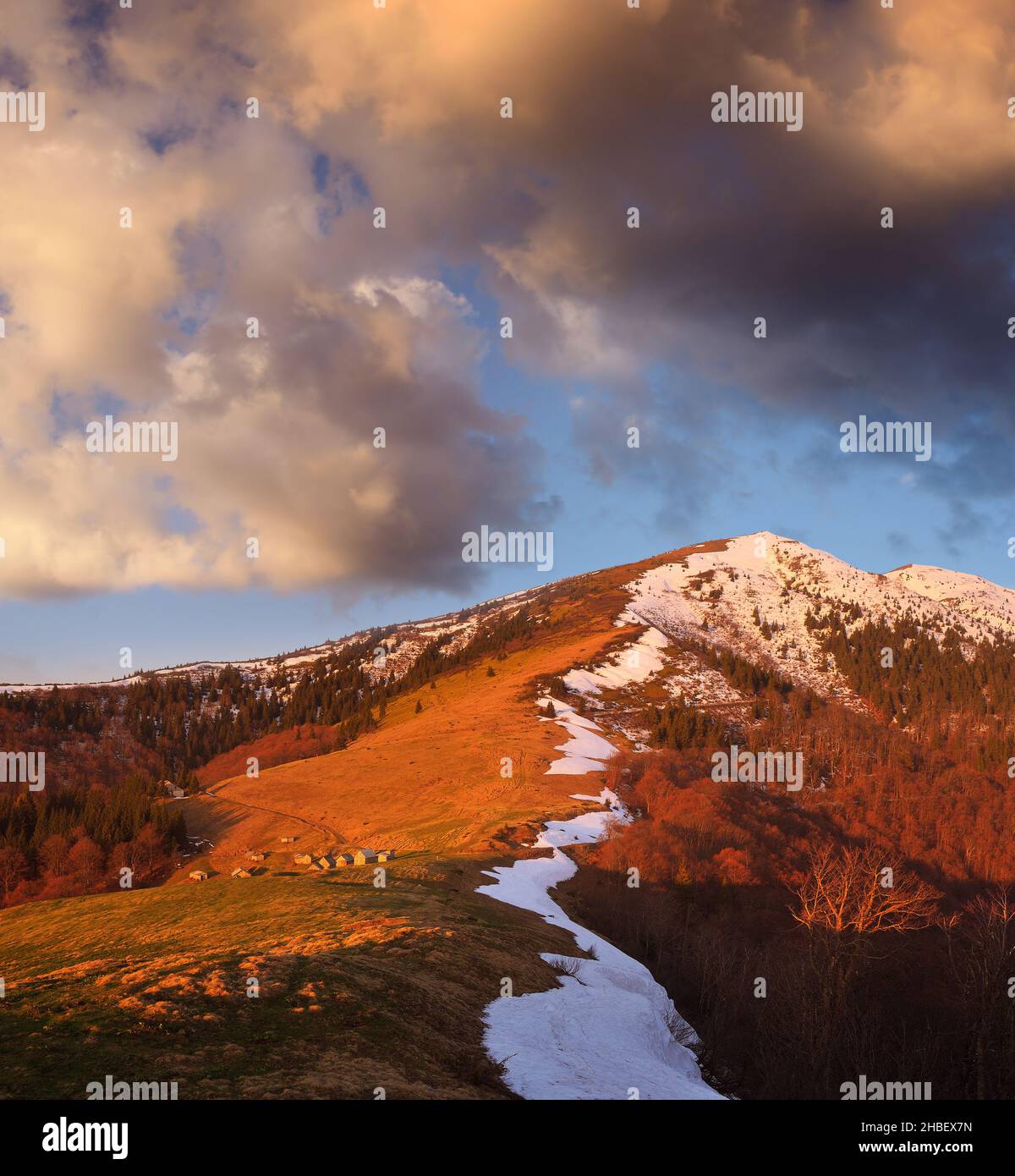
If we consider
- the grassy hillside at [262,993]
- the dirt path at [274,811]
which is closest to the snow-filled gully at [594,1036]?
the grassy hillside at [262,993]

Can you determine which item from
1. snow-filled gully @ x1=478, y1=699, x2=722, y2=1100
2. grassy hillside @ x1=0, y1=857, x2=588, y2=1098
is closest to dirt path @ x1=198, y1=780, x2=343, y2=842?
snow-filled gully @ x1=478, y1=699, x2=722, y2=1100

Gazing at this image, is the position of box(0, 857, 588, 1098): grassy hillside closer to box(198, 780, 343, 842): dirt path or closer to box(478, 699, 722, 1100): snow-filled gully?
box(478, 699, 722, 1100): snow-filled gully

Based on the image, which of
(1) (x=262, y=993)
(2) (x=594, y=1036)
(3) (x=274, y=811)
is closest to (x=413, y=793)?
(3) (x=274, y=811)

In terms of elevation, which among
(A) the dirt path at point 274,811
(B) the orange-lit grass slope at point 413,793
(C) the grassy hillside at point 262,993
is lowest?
(A) the dirt path at point 274,811

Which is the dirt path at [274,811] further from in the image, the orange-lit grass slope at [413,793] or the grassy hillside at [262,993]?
the grassy hillside at [262,993]

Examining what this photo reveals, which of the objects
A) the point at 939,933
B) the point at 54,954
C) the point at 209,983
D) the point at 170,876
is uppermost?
the point at 209,983

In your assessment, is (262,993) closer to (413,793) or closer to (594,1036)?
(594,1036)
